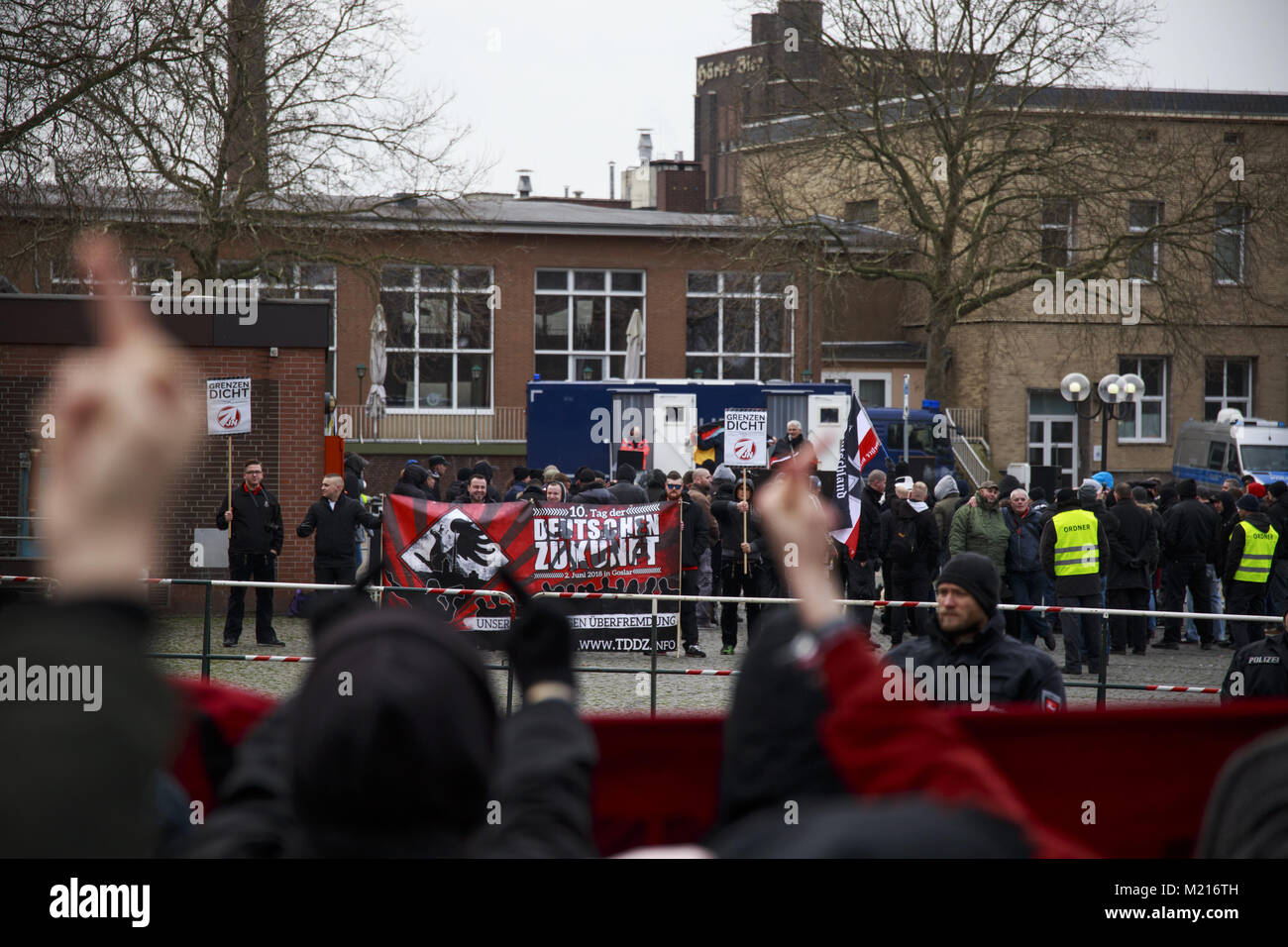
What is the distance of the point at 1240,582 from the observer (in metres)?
16.2

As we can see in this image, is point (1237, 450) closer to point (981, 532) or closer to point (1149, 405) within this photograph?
point (1149, 405)

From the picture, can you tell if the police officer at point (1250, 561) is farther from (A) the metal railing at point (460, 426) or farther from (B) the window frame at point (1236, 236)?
(A) the metal railing at point (460, 426)

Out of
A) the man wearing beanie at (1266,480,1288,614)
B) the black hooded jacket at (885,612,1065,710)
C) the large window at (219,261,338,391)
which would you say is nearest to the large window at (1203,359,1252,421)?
the man wearing beanie at (1266,480,1288,614)

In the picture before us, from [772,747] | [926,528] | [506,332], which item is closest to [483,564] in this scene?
[926,528]

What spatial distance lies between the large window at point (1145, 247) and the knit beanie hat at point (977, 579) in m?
27.6

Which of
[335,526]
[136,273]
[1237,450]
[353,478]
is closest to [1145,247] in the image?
[1237,450]

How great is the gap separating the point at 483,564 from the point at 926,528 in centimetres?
536

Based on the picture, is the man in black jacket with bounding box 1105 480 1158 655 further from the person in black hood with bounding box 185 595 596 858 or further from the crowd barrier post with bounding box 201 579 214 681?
the person in black hood with bounding box 185 595 596 858

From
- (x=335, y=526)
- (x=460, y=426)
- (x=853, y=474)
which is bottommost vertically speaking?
(x=335, y=526)

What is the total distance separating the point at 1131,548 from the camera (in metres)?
15.9

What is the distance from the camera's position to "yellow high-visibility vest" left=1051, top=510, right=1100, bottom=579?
48.4 ft

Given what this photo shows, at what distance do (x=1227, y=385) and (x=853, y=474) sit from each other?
30196 millimetres

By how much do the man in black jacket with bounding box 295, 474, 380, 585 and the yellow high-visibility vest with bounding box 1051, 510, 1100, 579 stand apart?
7605 millimetres
